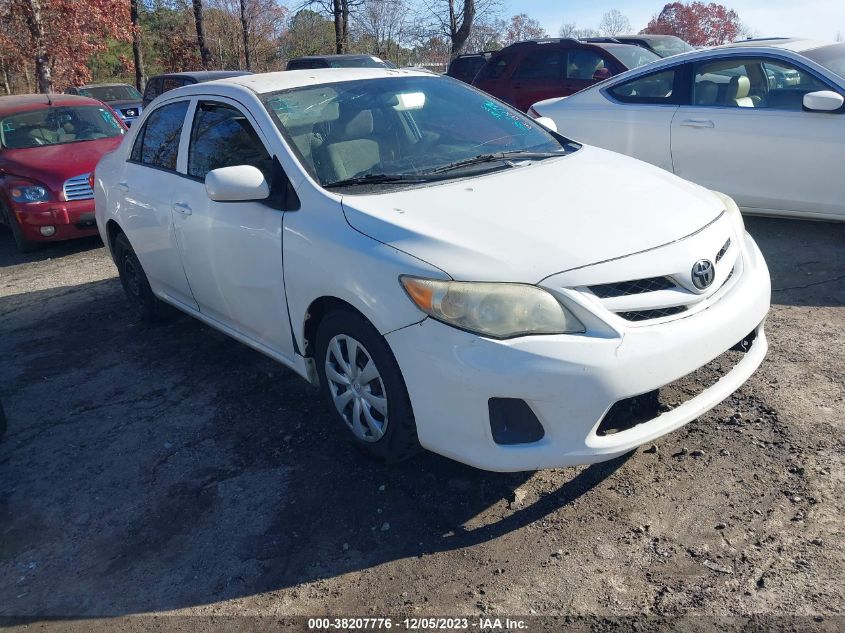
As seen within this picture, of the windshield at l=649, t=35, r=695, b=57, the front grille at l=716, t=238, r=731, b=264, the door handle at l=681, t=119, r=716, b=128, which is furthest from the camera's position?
the windshield at l=649, t=35, r=695, b=57

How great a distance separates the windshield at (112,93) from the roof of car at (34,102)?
1109 centimetres

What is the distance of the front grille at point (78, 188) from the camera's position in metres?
8.16

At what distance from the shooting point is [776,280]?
17.0ft

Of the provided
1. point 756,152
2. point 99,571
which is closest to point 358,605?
point 99,571

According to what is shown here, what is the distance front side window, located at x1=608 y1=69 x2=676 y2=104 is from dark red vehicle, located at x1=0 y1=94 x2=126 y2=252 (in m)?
5.72

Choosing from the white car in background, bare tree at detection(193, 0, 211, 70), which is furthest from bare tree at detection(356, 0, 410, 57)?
the white car in background

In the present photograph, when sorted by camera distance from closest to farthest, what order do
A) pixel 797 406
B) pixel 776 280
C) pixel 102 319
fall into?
pixel 797 406
pixel 776 280
pixel 102 319

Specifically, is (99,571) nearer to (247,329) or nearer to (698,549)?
(247,329)

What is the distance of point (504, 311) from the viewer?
2.67 metres

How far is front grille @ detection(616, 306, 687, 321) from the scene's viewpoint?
2.74m

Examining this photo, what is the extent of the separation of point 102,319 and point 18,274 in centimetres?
242

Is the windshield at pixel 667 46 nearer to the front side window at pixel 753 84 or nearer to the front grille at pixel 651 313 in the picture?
the front side window at pixel 753 84

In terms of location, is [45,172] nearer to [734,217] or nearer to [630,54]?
[734,217]

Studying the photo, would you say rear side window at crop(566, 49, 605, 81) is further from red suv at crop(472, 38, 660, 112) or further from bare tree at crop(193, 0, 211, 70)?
bare tree at crop(193, 0, 211, 70)
